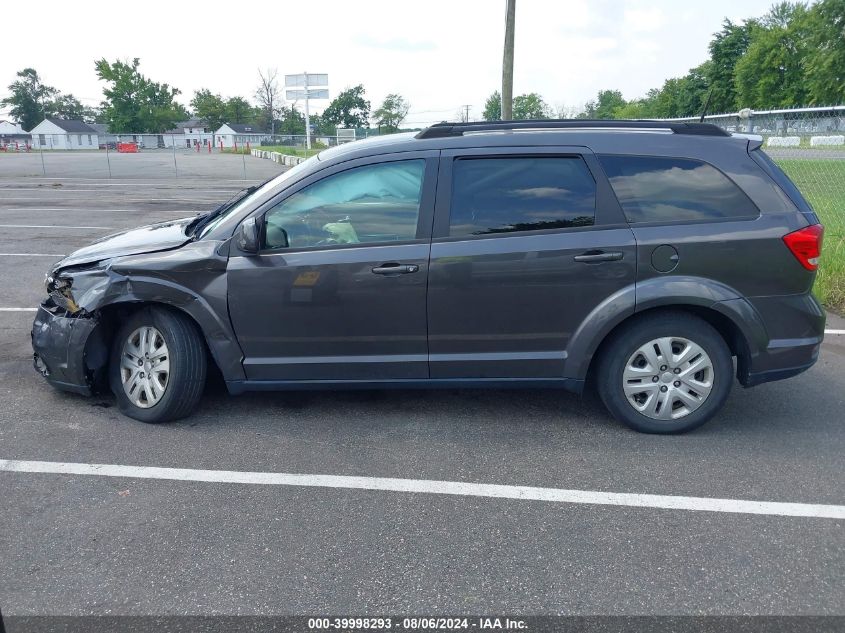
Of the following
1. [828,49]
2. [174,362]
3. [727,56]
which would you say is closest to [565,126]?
[174,362]

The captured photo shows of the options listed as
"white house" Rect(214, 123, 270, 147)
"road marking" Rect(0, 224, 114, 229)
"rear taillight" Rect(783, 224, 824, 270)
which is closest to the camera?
"rear taillight" Rect(783, 224, 824, 270)

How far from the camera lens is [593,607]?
2676mm

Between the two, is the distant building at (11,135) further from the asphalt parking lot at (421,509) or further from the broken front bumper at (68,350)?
the asphalt parking lot at (421,509)

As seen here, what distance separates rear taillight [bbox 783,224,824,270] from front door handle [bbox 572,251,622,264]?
984 millimetres

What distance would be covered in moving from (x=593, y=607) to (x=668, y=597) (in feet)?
1.03

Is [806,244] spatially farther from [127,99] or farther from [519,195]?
[127,99]

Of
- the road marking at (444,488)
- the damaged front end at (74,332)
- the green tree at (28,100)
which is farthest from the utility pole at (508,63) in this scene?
the green tree at (28,100)

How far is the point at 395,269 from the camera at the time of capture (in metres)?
4.11

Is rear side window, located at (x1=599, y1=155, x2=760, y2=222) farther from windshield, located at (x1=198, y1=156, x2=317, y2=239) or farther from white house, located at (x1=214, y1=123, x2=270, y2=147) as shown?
white house, located at (x1=214, y1=123, x2=270, y2=147)

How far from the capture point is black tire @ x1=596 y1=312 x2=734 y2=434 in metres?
4.15

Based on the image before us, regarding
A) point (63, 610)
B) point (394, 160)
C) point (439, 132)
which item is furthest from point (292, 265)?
point (63, 610)

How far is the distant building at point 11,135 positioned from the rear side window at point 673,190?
101 metres

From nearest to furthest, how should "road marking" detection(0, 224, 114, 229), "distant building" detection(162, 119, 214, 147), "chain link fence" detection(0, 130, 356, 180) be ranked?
"road marking" detection(0, 224, 114, 229) < "chain link fence" detection(0, 130, 356, 180) < "distant building" detection(162, 119, 214, 147)

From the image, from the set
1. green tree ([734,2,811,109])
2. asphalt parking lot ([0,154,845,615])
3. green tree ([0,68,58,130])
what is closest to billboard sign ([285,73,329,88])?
asphalt parking lot ([0,154,845,615])
